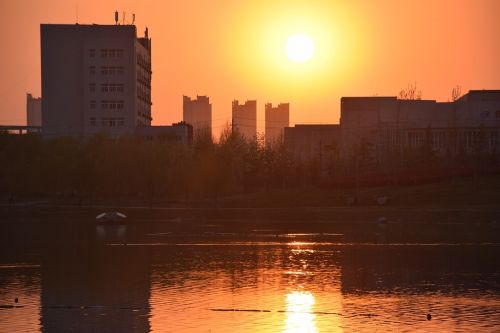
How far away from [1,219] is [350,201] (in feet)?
123

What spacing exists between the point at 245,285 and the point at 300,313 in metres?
7.35

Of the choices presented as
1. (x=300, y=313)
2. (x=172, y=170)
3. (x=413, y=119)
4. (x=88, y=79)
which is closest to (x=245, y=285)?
(x=300, y=313)

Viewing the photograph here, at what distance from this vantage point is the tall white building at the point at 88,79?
155250 mm

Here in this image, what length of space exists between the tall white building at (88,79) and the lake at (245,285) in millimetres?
95258

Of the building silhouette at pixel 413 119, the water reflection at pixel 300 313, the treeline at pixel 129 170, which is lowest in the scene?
the water reflection at pixel 300 313

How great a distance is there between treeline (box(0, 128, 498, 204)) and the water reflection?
6680cm

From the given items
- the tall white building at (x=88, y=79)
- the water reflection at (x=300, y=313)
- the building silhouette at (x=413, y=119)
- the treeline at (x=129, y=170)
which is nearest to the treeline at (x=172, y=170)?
the treeline at (x=129, y=170)

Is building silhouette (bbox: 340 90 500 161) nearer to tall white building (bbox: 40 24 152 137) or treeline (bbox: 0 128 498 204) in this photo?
treeline (bbox: 0 128 498 204)

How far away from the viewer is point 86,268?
4525 cm

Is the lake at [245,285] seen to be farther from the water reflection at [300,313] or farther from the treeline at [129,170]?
the treeline at [129,170]

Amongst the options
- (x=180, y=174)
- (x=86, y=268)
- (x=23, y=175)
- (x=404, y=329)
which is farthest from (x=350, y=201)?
(x=404, y=329)

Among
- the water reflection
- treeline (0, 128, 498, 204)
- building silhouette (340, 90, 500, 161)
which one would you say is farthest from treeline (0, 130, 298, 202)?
the water reflection

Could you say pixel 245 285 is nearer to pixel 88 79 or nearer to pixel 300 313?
pixel 300 313

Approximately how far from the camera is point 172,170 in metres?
113
